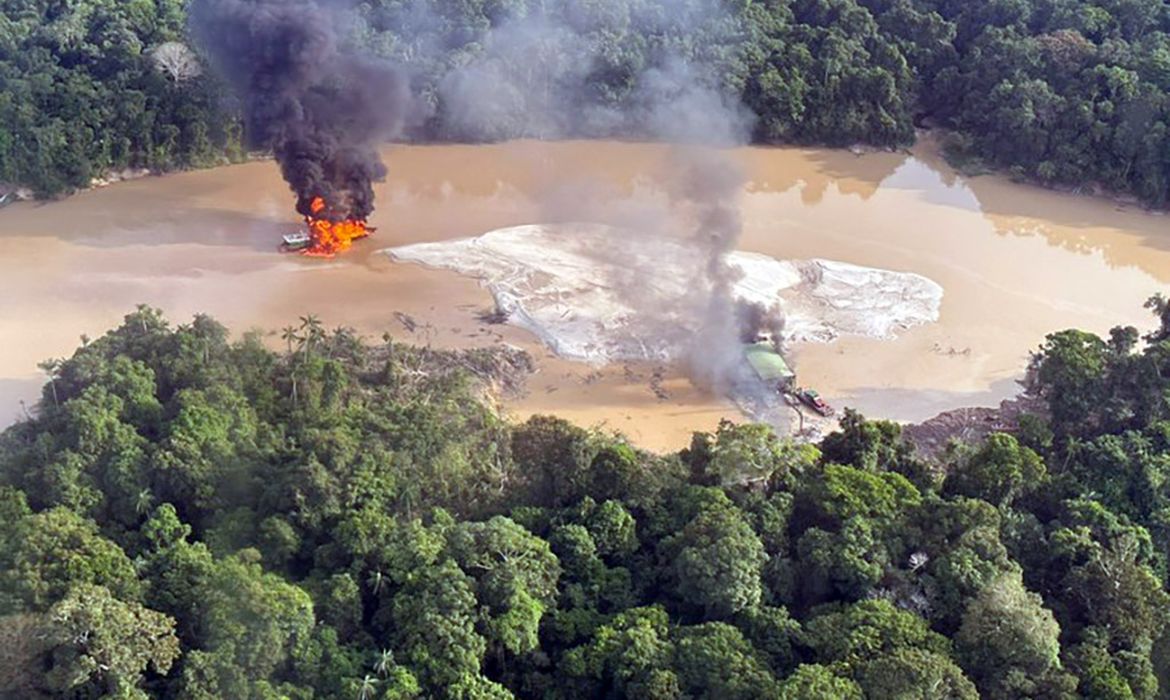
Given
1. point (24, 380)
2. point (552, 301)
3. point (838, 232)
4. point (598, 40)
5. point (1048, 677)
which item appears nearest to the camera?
point (1048, 677)

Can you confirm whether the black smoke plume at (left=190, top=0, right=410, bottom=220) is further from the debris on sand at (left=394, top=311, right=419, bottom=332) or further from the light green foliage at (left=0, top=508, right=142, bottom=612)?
the light green foliage at (left=0, top=508, right=142, bottom=612)

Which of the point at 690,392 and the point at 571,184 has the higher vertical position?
the point at 571,184

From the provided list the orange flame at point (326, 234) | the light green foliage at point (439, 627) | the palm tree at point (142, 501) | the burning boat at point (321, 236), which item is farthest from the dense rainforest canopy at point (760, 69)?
the light green foliage at point (439, 627)

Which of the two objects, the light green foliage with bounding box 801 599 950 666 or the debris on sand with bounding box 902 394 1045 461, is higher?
the light green foliage with bounding box 801 599 950 666

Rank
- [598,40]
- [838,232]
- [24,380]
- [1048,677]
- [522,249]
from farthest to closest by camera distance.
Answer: [598,40]
[838,232]
[522,249]
[24,380]
[1048,677]

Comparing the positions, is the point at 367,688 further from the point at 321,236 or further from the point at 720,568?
the point at 321,236

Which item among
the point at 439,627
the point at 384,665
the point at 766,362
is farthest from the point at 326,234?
the point at 384,665

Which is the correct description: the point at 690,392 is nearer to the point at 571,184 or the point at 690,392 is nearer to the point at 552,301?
the point at 552,301

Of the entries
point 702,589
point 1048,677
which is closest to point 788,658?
point 702,589

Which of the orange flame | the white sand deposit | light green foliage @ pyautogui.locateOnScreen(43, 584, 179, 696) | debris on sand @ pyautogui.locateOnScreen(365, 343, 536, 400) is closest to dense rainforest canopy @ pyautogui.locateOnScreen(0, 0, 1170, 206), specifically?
the orange flame
